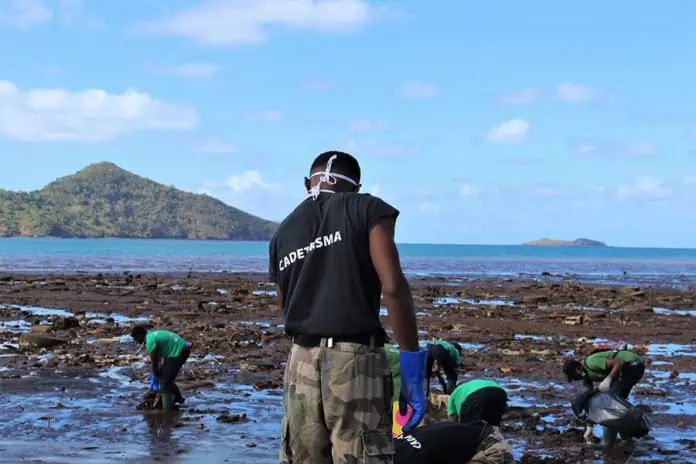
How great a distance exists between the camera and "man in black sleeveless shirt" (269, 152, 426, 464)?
4234 mm

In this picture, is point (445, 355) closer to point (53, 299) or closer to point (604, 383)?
point (604, 383)

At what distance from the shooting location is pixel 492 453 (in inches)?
221

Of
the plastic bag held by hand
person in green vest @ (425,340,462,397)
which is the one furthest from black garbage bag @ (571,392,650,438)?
person in green vest @ (425,340,462,397)

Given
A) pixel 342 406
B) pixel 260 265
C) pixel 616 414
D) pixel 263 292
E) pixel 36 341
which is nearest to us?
pixel 342 406

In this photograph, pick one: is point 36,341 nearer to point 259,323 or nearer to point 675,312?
point 259,323

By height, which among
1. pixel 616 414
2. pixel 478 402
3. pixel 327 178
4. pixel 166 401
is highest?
pixel 327 178

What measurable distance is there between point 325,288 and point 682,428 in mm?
7104

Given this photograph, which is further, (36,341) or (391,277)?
(36,341)

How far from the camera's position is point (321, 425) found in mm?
4324

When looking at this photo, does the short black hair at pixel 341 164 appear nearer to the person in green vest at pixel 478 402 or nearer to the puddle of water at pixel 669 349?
the person in green vest at pixel 478 402

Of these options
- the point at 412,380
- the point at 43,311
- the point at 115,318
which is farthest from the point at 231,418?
the point at 43,311

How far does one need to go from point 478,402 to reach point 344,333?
9.11 ft

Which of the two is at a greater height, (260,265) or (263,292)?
(260,265)

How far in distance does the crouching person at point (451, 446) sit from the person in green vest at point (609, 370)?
13.4 feet
